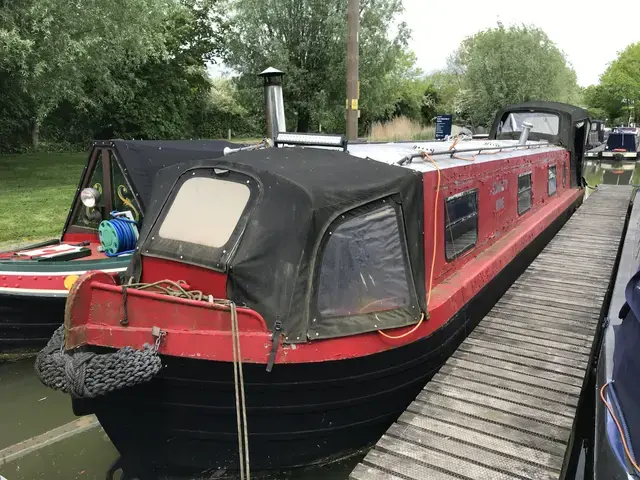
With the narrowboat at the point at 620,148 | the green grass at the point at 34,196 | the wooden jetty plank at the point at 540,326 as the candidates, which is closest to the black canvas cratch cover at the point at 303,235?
the wooden jetty plank at the point at 540,326

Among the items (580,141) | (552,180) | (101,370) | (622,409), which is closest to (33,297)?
(101,370)

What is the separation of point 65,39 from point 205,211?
965 centimetres

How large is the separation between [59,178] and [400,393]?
513 inches

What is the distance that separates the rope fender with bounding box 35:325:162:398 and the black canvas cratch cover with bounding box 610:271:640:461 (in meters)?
2.37

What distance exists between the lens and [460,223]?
462 cm

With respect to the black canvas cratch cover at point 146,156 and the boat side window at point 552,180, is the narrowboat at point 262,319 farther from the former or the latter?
the boat side window at point 552,180

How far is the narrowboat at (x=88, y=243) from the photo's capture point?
4.92m

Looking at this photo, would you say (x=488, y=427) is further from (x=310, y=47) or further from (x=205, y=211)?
(x=310, y=47)

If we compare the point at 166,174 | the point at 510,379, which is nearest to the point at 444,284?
the point at 510,379

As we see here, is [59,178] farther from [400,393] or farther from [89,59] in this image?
[400,393]

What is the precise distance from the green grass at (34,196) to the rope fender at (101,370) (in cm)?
599

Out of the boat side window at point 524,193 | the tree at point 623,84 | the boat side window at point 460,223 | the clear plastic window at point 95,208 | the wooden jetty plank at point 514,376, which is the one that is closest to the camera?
the wooden jetty plank at point 514,376

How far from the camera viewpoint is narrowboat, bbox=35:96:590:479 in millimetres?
3002

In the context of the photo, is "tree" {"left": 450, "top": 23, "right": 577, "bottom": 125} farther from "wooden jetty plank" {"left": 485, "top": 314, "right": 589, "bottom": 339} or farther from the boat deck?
"wooden jetty plank" {"left": 485, "top": 314, "right": 589, "bottom": 339}
